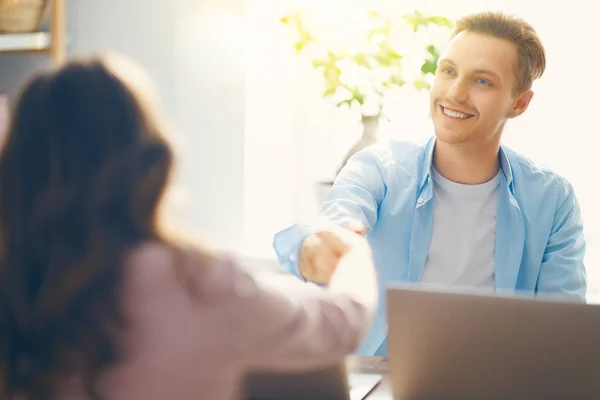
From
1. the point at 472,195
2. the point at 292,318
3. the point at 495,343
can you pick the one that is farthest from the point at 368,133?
the point at 292,318

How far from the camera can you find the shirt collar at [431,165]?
70.4 inches

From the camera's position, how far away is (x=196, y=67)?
244cm

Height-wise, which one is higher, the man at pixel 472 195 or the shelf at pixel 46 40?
the shelf at pixel 46 40

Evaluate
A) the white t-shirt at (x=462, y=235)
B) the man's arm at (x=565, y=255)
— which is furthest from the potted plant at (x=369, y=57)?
the man's arm at (x=565, y=255)

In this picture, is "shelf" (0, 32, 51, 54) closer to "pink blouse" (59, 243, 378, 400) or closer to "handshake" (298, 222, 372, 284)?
"handshake" (298, 222, 372, 284)

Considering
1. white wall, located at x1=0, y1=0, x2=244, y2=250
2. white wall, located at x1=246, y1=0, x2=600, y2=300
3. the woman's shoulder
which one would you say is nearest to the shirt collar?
white wall, located at x1=246, y1=0, x2=600, y2=300

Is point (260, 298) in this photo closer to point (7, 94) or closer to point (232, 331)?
point (232, 331)

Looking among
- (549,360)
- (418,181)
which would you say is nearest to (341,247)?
(549,360)

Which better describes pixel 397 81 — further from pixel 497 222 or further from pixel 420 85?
pixel 497 222

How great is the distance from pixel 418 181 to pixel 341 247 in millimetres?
629

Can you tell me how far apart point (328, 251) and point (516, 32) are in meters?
0.85

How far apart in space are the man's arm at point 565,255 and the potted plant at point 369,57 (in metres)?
0.58

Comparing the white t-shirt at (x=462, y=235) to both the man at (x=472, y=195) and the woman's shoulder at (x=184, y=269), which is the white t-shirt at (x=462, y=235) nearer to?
the man at (x=472, y=195)

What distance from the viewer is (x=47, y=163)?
77 cm
